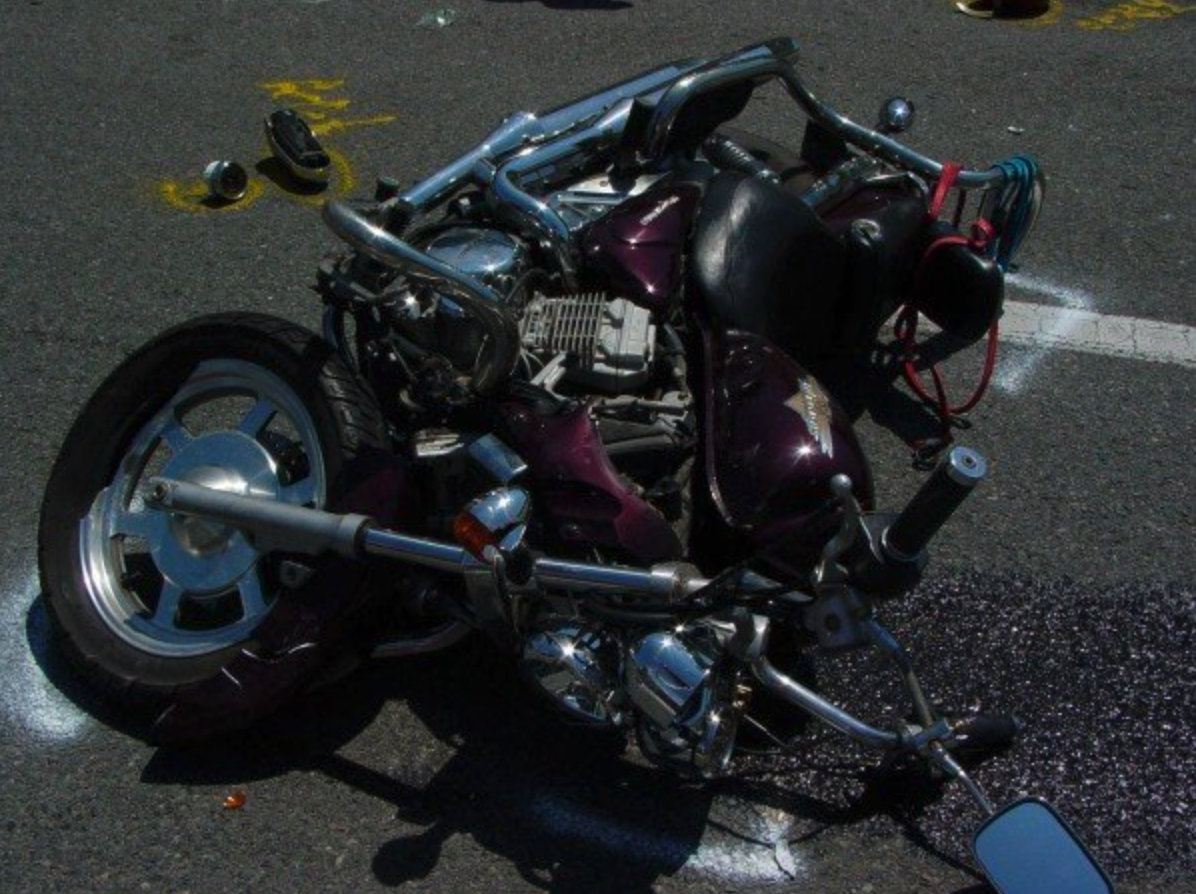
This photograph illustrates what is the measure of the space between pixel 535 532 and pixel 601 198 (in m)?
1.17

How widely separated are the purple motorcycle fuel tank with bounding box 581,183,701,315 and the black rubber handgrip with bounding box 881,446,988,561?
0.95 m

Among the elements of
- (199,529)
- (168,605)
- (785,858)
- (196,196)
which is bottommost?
(196,196)

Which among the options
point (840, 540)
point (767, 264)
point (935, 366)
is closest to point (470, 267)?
point (767, 264)

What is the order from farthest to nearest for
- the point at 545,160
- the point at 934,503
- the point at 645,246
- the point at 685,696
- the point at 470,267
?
the point at 545,160 < the point at 645,246 < the point at 470,267 < the point at 685,696 < the point at 934,503

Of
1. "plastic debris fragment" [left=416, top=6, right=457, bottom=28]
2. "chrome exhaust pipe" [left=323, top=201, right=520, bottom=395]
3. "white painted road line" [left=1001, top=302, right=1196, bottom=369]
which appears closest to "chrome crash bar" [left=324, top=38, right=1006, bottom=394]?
"chrome exhaust pipe" [left=323, top=201, right=520, bottom=395]

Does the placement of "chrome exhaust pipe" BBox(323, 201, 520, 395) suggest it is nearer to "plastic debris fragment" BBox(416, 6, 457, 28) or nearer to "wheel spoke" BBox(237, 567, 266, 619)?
"wheel spoke" BBox(237, 567, 266, 619)

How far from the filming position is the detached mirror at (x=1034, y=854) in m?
2.53

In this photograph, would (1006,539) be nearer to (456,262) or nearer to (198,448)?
(456,262)

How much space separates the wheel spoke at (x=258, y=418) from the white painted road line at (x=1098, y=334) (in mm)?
2360

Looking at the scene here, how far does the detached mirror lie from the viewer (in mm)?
2529

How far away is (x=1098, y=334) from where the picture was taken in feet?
15.0

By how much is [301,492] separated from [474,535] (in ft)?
2.04

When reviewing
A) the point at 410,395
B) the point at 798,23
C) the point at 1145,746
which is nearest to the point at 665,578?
the point at 410,395

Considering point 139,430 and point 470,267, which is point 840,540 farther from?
point 139,430
